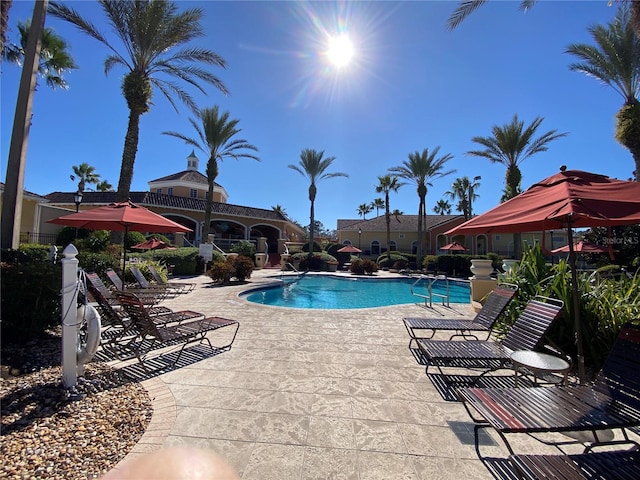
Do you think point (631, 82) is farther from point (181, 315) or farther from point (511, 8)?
point (181, 315)

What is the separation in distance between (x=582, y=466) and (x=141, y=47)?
53.8ft

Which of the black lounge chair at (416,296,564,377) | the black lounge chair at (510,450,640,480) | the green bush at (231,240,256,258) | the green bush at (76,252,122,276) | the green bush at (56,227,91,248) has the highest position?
the green bush at (56,227,91,248)

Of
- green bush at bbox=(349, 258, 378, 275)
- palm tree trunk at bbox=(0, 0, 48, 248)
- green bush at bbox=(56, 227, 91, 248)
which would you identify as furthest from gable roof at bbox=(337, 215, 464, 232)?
palm tree trunk at bbox=(0, 0, 48, 248)

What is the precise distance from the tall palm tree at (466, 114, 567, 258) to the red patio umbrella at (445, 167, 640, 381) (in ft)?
68.4

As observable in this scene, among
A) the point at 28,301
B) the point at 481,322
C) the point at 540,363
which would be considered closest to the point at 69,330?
the point at 28,301

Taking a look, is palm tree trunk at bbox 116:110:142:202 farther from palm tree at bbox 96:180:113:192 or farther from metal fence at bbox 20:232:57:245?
palm tree at bbox 96:180:113:192

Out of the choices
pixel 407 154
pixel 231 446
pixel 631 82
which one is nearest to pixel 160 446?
pixel 231 446

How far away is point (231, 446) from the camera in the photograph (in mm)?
2633

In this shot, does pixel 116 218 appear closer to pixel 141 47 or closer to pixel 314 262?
pixel 141 47

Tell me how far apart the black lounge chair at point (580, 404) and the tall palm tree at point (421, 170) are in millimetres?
26347

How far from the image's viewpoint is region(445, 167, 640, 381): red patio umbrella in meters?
2.86

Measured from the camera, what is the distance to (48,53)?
44.9ft

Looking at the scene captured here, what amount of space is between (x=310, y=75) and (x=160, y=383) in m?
10.8

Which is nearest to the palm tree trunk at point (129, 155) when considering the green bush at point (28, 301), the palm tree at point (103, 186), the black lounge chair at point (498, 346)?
the green bush at point (28, 301)
